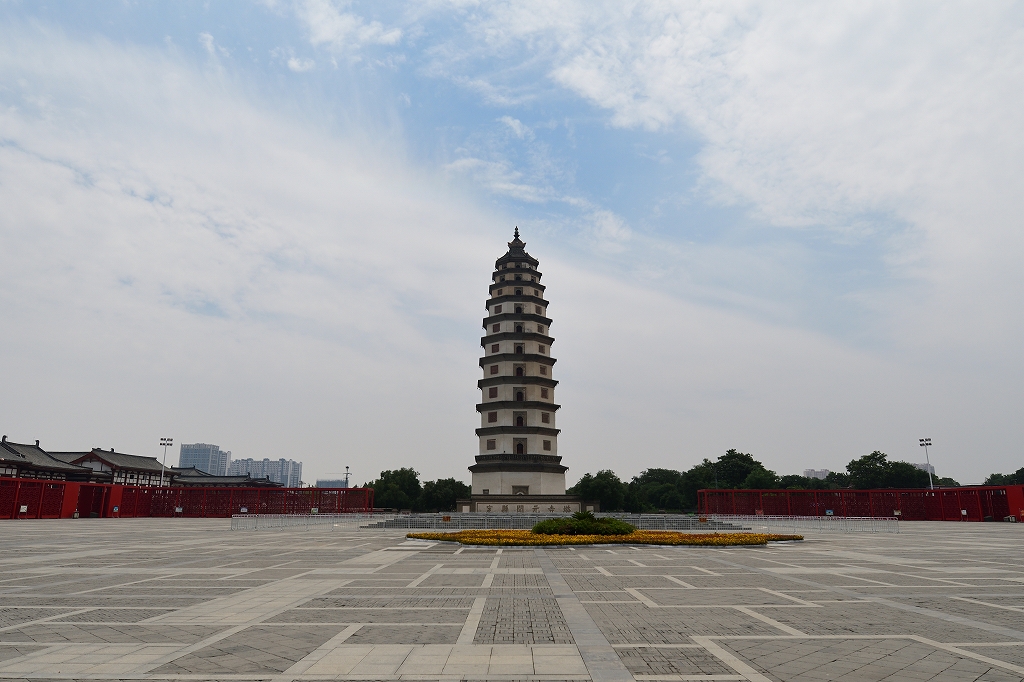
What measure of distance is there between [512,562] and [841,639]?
1192 centimetres

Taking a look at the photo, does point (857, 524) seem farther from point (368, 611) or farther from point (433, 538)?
point (368, 611)

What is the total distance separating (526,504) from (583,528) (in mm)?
21799

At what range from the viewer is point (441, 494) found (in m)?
75.5

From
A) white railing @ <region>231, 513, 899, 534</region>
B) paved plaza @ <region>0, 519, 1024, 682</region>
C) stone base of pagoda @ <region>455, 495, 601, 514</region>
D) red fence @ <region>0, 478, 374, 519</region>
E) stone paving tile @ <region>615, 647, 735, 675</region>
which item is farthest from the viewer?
red fence @ <region>0, 478, 374, 519</region>

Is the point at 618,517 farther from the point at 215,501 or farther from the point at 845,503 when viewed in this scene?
the point at 215,501

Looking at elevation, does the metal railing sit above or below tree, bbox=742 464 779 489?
below

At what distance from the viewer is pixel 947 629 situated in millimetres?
9297

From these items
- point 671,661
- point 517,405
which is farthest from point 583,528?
point 517,405

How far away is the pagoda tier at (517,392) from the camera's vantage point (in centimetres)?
5062

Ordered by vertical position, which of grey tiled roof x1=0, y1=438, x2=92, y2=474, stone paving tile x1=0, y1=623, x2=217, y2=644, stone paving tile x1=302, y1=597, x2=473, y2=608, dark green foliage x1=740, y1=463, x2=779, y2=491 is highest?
grey tiled roof x1=0, y1=438, x2=92, y2=474

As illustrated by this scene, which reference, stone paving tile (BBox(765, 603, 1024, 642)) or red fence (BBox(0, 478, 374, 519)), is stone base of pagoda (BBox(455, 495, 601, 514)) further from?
stone paving tile (BBox(765, 603, 1024, 642))

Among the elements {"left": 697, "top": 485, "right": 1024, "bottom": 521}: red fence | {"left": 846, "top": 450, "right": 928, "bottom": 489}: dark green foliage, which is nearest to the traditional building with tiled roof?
{"left": 697, "top": 485, "right": 1024, "bottom": 521}: red fence

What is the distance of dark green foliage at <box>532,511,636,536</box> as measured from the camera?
27.2m

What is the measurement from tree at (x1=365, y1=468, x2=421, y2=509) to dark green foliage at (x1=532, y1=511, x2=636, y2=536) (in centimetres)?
5025
